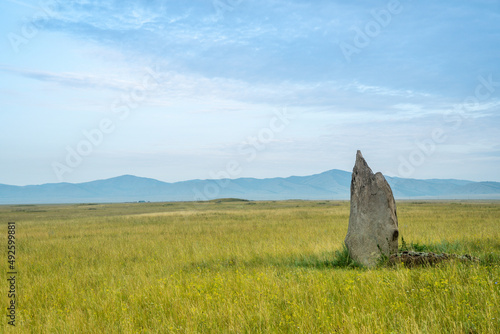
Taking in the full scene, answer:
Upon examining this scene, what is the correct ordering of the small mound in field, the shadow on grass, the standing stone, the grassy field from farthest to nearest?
the shadow on grass, the standing stone, the small mound in field, the grassy field

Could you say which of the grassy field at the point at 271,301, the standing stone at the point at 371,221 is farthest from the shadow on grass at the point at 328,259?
the standing stone at the point at 371,221

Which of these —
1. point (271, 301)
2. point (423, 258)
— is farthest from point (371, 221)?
point (271, 301)

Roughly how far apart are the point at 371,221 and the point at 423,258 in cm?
189

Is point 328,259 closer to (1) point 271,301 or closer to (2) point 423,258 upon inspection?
(2) point 423,258

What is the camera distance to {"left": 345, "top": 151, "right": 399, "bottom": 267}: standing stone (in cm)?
1028

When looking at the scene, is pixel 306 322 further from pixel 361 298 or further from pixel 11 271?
pixel 11 271

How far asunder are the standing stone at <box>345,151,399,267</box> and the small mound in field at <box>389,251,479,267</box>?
2.23 ft

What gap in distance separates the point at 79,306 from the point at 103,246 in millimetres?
10375

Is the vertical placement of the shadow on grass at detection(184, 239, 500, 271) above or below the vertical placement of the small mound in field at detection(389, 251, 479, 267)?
below

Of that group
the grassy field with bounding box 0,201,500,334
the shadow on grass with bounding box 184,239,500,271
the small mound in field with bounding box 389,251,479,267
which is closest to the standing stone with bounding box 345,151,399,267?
the shadow on grass with bounding box 184,239,500,271

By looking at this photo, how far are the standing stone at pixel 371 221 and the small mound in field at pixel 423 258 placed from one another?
0.68 meters

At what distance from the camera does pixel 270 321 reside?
19.3 feet

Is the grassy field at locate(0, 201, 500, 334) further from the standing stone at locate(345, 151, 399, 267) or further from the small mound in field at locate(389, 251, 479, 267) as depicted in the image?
the standing stone at locate(345, 151, 399, 267)

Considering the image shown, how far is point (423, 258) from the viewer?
9.13m
